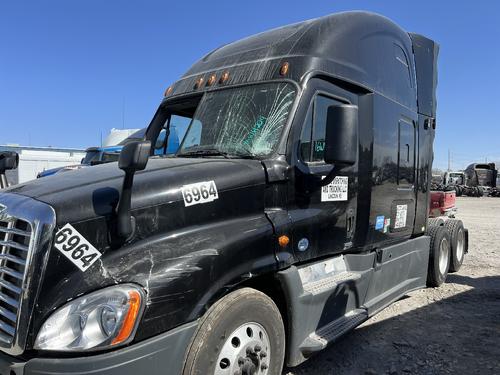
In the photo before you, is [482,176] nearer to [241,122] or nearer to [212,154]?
[241,122]

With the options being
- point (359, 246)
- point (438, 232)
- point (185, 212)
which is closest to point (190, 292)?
point (185, 212)

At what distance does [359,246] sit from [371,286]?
54cm

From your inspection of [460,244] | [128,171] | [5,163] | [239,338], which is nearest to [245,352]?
[239,338]

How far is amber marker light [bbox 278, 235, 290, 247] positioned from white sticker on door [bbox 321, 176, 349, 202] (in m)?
0.64

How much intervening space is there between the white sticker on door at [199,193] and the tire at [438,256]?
5.00m

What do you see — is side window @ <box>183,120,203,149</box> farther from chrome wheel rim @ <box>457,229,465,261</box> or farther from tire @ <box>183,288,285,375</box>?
chrome wheel rim @ <box>457,229,465,261</box>

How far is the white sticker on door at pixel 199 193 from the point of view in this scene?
2977 millimetres

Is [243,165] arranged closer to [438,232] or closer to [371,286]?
[371,286]

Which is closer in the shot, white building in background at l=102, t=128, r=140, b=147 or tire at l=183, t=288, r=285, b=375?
tire at l=183, t=288, r=285, b=375

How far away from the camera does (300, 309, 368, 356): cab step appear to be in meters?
3.66

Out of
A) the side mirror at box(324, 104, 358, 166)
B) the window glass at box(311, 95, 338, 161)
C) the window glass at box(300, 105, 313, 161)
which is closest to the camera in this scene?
the side mirror at box(324, 104, 358, 166)

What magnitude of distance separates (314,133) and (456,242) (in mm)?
5309

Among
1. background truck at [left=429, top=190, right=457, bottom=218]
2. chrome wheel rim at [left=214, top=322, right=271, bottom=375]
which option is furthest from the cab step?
background truck at [left=429, top=190, right=457, bottom=218]

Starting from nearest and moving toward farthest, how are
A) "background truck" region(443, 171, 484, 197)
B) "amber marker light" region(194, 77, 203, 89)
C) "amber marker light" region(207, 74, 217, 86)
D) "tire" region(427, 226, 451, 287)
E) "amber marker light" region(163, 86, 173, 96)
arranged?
"amber marker light" region(207, 74, 217, 86)
"amber marker light" region(194, 77, 203, 89)
"amber marker light" region(163, 86, 173, 96)
"tire" region(427, 226, 451, 287)
"background truck" region(443, 171, 484, 197)
